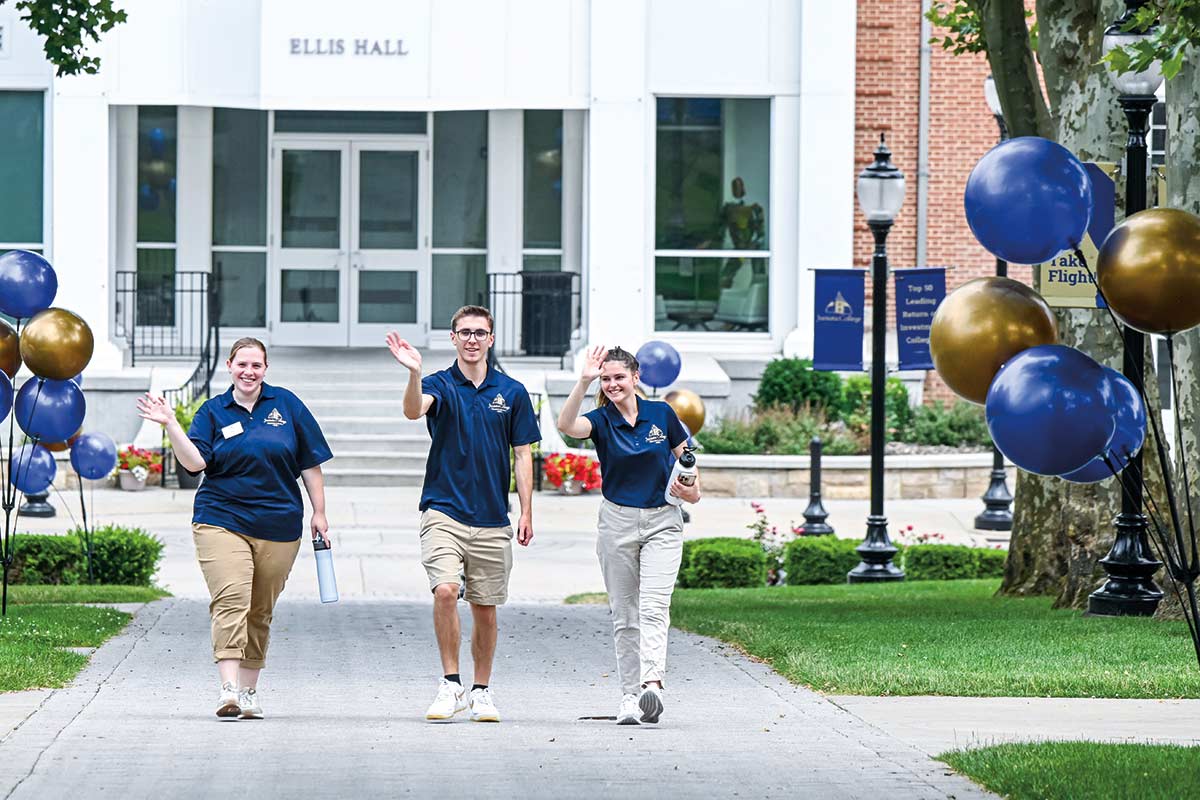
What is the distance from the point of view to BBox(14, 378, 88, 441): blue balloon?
1341 cm

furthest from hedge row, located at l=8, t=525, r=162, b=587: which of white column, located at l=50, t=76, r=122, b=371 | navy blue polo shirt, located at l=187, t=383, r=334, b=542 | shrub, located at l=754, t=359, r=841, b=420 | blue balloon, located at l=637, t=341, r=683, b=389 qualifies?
shrub, located at l=754, t=359, r=841, b=420

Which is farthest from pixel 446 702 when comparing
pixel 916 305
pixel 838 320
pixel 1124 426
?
pixel 916 305

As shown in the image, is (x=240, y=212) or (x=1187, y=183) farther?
(x=240, y=212)

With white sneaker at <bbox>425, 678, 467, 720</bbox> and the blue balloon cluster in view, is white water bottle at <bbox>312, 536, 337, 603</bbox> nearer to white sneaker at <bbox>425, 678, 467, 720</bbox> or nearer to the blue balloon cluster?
white sneaker at <bbox>425, 678, 467, 720</bbox>

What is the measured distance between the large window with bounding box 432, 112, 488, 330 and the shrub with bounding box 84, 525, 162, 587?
1371cm

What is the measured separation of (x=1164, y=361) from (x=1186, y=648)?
2028 centimetres

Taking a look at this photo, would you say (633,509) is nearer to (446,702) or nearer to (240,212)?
(446,702)

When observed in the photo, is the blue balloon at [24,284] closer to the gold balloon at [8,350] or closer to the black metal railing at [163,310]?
the gold balloon at [8,350]

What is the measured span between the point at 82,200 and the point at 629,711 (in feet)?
67.0

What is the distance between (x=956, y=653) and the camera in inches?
438

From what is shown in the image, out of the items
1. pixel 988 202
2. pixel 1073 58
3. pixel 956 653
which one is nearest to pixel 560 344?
pixel 1073 58

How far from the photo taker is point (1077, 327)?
45.8 ft

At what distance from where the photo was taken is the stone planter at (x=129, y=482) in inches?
943

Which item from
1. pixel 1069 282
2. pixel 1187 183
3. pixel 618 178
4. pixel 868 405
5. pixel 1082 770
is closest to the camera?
pixel 1082 770
